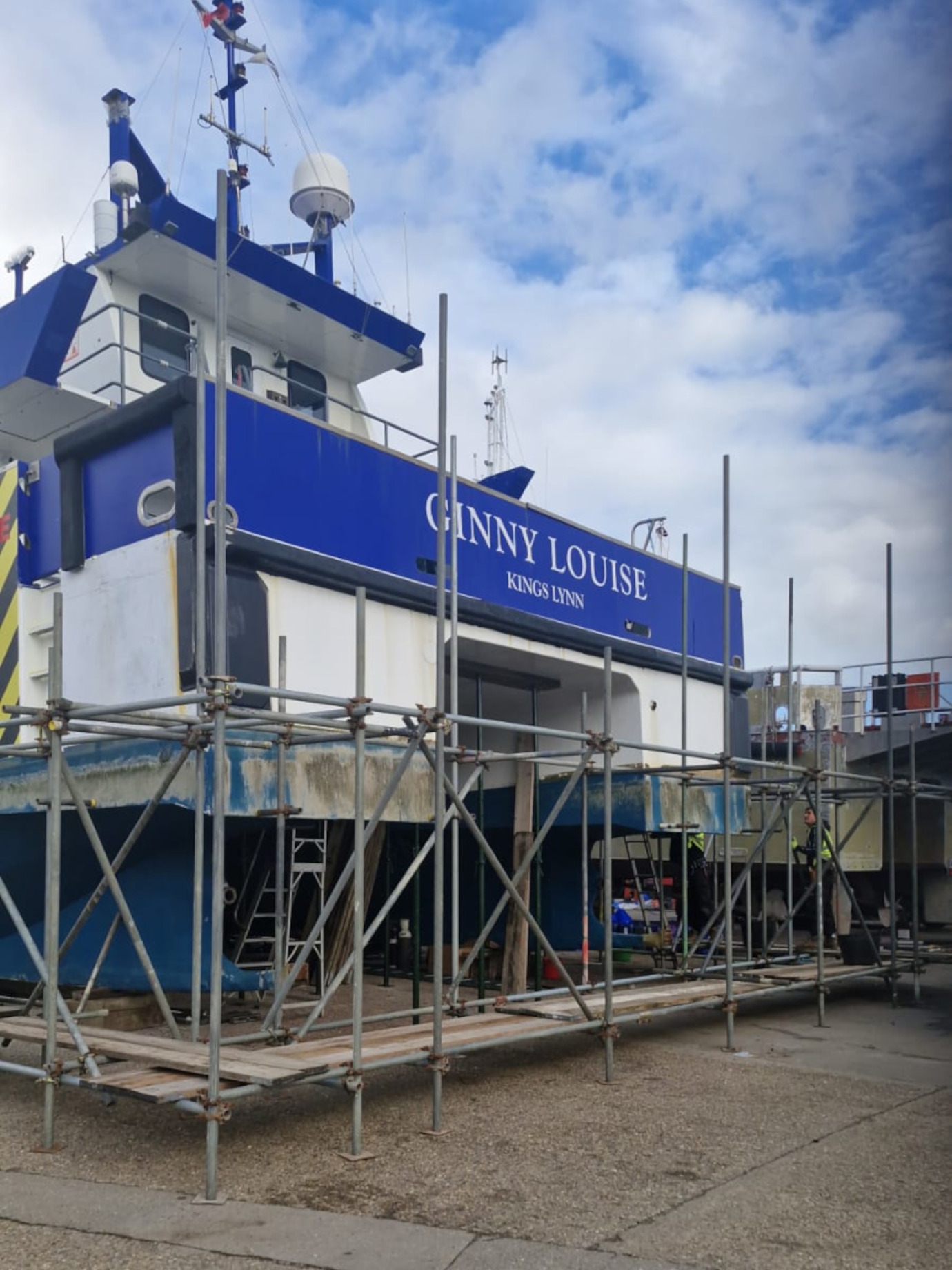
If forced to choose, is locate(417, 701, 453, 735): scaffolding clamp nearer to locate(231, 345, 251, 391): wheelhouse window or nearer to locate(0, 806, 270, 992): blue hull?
locate(0, 806, 270, 992): blue hull

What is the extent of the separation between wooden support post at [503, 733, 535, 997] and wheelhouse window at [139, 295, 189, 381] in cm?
399

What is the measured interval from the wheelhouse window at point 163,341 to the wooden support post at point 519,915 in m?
3.99

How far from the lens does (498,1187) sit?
15.0 ft

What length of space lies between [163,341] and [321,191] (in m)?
2.63

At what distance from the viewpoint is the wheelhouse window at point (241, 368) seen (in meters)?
9.93

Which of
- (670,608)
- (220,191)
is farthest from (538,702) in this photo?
(220,191)

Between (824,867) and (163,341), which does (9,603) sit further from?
(824,867)

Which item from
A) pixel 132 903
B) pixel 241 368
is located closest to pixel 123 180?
pixel 241 368

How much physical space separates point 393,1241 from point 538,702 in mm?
7324

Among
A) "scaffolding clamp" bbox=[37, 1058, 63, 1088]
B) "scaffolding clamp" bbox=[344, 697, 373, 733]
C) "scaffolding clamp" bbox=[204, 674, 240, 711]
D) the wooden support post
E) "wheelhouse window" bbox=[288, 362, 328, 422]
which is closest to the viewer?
"scaffolding clamp" bbox=[204, 674, 240, 711]

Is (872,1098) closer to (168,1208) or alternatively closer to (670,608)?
(168,1208)

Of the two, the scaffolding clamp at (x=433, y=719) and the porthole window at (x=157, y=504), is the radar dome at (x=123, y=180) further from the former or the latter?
the scaffolding clamp at (x=433, y=719)

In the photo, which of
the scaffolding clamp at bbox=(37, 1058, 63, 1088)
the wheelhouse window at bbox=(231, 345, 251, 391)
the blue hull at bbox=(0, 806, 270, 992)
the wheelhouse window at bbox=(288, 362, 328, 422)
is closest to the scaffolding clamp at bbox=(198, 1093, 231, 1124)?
the scaffolding clamp at bbox=(37, 1058, 63, 1088)

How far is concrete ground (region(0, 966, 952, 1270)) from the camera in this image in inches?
155
